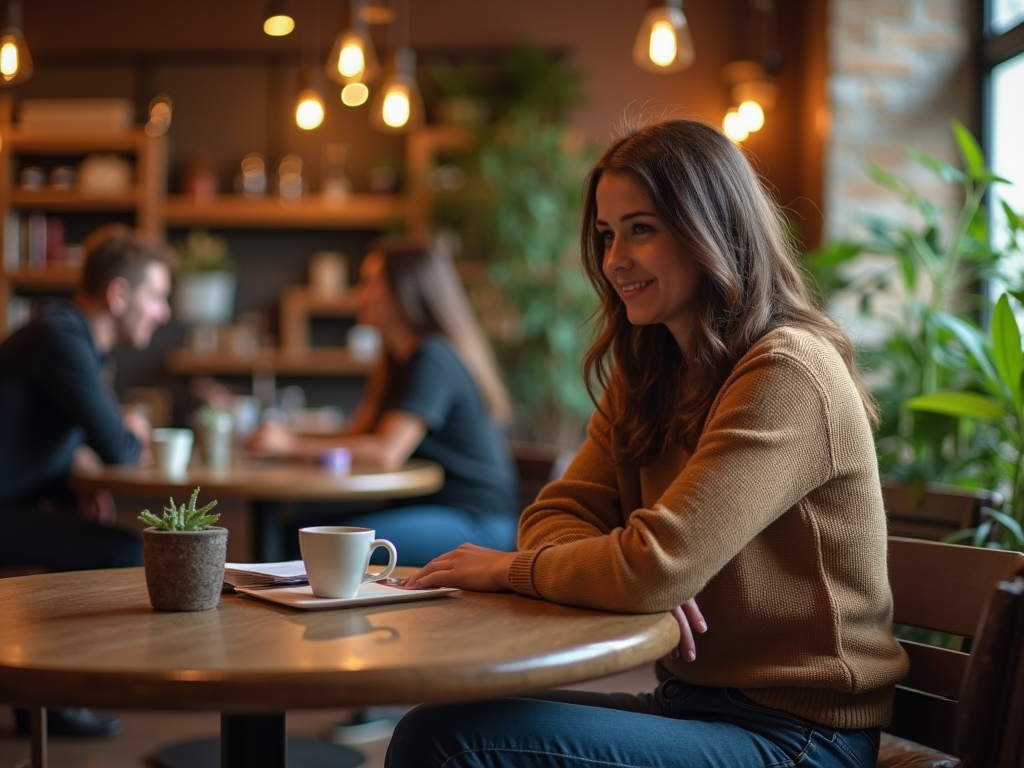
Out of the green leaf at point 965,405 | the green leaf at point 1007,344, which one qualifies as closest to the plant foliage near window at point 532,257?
the green leaf at point 965,405

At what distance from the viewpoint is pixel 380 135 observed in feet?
20.4

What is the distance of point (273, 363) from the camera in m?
6.02

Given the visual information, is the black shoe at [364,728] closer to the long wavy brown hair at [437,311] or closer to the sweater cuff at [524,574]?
the long wavy brown hair at [437,311]

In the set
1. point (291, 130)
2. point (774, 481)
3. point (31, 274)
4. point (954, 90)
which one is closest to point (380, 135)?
point (291, 130)

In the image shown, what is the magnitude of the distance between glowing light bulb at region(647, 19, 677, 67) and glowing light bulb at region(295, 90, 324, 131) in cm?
140

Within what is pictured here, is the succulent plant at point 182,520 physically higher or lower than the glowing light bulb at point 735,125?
lower

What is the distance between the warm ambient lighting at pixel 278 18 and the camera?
3.58m

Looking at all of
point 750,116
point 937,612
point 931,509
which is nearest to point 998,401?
point 931,509

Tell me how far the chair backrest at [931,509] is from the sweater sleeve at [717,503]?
2.32ft

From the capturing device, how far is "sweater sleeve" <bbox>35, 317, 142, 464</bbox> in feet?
10.3

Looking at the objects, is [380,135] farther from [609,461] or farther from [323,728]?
[609,461]

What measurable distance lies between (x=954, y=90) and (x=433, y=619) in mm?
4236

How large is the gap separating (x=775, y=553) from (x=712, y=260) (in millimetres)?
392

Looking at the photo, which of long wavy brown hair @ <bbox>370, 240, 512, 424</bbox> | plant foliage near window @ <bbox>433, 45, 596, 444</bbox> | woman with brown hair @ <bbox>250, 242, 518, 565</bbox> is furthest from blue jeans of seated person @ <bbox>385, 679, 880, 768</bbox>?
plant foliage near window @ <bbox>433, 45, 596, 444</bbox>
